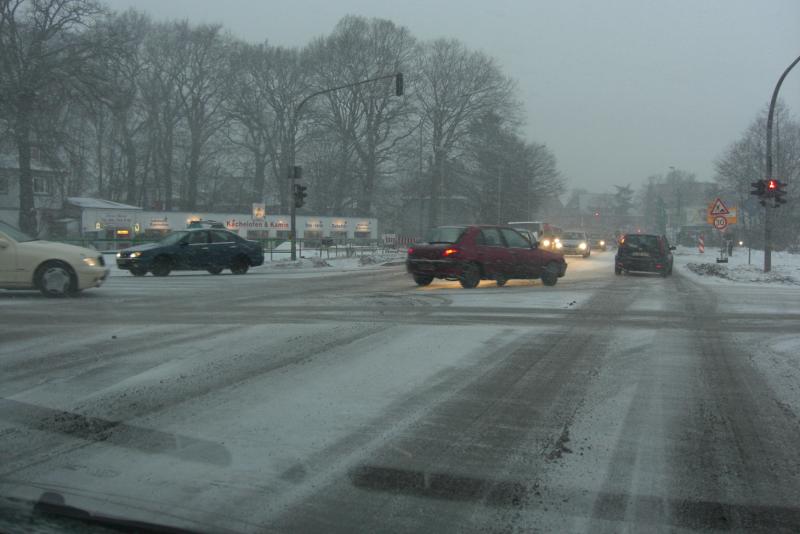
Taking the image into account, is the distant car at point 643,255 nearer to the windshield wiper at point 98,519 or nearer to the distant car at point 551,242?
the distant car at point 551,242

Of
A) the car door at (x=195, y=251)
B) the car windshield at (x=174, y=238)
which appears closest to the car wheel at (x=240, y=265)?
the car door at (x=195, y=251)

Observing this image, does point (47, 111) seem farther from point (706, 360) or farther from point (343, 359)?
point (706, 360)

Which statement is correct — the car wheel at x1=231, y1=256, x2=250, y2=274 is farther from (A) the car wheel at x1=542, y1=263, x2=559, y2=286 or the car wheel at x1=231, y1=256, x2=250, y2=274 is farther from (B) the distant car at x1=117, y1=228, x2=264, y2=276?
(A) the car wheel at x1=542, y1=263, x2=559, y2=286

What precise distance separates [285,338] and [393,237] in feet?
114

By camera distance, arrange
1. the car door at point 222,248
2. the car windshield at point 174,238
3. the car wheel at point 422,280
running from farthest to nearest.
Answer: the car door at point 222,248
the car windshield at point 174,238
the car wheel at point 422,280

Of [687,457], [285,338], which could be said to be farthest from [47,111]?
[687,457]

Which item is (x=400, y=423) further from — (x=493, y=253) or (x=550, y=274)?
(x=550, y=274)

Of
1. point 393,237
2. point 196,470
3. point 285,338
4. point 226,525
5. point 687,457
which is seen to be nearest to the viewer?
point 226,525

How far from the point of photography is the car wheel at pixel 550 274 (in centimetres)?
1780

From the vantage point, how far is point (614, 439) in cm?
494

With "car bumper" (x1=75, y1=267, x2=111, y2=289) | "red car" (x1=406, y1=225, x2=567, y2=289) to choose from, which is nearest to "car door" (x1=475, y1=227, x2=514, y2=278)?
"red car" (x1=406, y1=225, x2=567, y2=289)

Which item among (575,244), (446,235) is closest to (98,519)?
(446,235)

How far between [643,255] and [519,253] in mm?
8239

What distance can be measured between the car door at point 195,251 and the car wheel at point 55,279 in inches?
306
